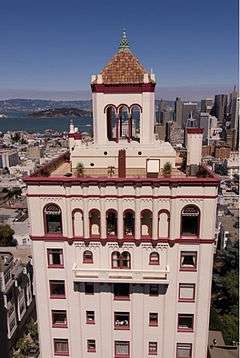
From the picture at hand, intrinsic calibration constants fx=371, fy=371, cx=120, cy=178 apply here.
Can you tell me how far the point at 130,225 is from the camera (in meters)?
19.2

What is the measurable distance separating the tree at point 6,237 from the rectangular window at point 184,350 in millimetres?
66928

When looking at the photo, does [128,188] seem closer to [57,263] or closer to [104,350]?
[57,263]

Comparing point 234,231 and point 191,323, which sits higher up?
point 191,323

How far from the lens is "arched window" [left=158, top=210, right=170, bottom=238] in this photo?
61.1 ft

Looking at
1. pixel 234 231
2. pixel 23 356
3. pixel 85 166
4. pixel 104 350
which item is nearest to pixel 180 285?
pixel 104 350

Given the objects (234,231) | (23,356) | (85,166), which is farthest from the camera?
(234,231)

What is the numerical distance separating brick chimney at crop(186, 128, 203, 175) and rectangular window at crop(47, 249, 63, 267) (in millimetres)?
8348

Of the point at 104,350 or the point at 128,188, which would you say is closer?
the point at 128,188

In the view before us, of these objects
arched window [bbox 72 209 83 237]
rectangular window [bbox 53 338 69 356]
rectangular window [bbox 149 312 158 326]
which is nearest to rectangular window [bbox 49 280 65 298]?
rectangular window [bbox 53 338 69 356]

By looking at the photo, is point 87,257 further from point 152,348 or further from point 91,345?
point 152,348

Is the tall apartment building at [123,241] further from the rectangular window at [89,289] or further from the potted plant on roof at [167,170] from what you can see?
the potted plant on roof at [167,170]

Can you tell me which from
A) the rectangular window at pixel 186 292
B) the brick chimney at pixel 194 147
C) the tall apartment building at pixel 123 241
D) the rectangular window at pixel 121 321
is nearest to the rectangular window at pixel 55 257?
the tall apartment building at pixel 123 241

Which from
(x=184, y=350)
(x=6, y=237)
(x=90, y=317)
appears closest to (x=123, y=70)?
(x=90, y=317)

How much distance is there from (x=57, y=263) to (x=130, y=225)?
4438 mm
